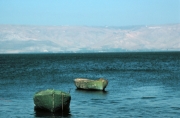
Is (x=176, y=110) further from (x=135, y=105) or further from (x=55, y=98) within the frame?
(x=55, y=98)

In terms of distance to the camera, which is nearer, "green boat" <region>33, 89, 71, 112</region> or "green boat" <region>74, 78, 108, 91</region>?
"green boat" <region>33, 89, 71, 112</region>

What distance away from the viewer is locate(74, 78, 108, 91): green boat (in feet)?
191

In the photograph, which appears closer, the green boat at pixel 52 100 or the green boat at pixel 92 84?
the green boat at pixel 52 100

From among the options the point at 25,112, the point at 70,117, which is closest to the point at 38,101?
the point at 25,112

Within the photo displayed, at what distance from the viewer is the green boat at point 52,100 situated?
37.9 metres

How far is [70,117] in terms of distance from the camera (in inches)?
1443

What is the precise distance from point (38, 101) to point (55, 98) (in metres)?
2.12

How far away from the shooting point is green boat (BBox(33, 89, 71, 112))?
124ft

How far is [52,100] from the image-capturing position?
1494 inches

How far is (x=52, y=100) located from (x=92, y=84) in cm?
2138

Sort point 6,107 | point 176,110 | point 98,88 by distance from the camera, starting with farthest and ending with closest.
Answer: point 98,88 < point 6,107 < point 176,110

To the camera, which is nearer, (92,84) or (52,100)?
(52,100)

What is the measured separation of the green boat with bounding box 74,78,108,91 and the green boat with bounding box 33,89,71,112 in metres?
19.4

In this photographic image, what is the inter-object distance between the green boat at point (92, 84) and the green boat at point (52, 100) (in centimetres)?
1944
